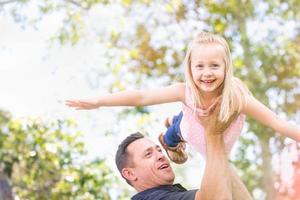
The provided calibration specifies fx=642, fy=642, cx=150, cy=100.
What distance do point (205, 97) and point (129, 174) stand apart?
0.79 metres

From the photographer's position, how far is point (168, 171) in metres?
3.62

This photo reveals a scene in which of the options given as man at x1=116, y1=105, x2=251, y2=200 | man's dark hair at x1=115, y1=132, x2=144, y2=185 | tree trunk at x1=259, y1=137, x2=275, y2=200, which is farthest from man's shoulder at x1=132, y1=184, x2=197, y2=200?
tree trunk at x1=259, y1=137, x2=275, y2=200

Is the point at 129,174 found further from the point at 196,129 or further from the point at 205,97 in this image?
the point at 205,97

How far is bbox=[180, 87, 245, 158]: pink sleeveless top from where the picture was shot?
3411 millimetres

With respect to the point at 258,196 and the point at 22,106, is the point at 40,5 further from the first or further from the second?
the point at 258,196

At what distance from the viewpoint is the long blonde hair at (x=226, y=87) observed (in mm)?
3114

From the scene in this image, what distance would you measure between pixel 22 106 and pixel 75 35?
266cm

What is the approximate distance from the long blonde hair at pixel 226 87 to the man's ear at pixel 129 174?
2.27ft

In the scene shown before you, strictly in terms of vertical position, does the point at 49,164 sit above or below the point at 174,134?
below

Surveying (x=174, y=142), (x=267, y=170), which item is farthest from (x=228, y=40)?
(x=174, y=142)

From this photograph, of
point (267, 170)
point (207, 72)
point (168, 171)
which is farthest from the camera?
point (267, 170)

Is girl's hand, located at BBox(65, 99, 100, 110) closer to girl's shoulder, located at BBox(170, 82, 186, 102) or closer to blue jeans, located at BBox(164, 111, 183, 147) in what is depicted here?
girl's shoulder, located at BBox(170, 82, 186, 102)

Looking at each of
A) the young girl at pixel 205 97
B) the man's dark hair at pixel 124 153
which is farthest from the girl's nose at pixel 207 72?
the man's dark hair at pixel 124 153

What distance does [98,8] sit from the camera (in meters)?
12.7
